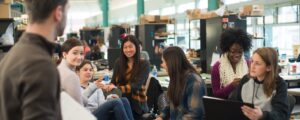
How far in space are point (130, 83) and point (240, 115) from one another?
178 centimetres

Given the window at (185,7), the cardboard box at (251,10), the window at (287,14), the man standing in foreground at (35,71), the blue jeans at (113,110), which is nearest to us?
the man standing in foreground at (35,71)

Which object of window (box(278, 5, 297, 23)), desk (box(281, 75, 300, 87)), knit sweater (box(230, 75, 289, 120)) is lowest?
desk (box(281, 75, 300, 87))

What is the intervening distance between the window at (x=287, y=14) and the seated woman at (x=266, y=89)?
26.8 feet

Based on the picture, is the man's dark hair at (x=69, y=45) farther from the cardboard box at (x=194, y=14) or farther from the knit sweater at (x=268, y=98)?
the cardboard box at (x=194, y=14)

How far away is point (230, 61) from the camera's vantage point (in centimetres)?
361

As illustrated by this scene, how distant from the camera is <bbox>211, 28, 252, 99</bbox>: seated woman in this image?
3596 mm

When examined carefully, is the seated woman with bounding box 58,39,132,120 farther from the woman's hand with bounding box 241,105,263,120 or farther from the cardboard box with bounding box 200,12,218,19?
the cardboard box with bounding box 200,12,218,19

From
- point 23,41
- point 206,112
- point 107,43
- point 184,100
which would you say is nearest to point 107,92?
point 184,100

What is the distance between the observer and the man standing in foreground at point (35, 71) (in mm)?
1271

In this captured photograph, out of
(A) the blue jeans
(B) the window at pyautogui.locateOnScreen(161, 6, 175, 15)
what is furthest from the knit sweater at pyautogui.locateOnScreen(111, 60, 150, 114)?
(B) the window at pyautogui.locateOnScreen(161, 6, 175, 15)

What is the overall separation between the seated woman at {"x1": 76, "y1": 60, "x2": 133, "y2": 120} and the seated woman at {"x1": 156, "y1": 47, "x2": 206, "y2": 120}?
0.78 meters

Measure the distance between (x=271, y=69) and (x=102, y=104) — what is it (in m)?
1.79

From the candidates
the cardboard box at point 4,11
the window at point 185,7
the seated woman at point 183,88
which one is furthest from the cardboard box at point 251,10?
the window at point 185,7

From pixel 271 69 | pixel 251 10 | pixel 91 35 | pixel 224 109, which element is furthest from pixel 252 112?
pixel 91 35
